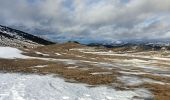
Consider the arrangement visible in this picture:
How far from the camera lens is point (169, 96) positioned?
23.2 m

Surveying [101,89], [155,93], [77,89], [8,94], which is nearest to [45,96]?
[8,94]

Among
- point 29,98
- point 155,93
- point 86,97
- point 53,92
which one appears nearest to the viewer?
point 29,98

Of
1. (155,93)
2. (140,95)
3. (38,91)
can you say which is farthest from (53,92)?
(155,93)

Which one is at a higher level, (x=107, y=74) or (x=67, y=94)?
(x=107, y=74)

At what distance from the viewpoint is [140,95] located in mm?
23094

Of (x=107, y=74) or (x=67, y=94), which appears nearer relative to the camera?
(x=67, y=94)

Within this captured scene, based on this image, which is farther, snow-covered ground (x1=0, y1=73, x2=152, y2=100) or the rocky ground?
the rocky ground

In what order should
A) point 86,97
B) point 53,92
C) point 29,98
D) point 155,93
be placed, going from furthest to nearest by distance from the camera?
1. point 155,93
2. point 53,92
3. point 86,97
4. point 29,98

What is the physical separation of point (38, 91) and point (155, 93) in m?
9.75

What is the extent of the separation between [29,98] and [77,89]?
19.4 feet

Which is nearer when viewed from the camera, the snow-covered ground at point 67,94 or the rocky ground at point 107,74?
the snow-covered ground at point 67,94

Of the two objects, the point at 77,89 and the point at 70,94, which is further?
the point at 77,89

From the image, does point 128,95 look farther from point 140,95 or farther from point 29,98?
point 29,98

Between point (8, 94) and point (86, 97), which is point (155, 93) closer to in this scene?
point (86, 97)
